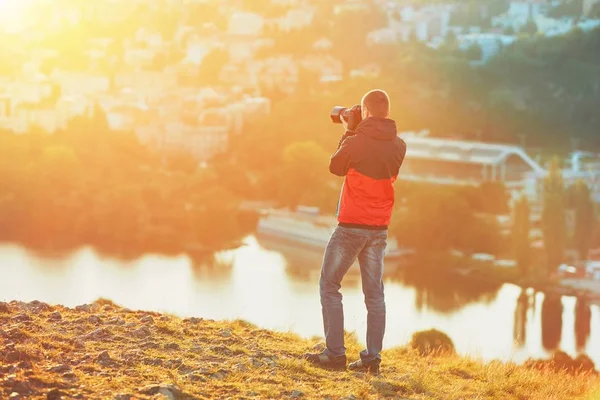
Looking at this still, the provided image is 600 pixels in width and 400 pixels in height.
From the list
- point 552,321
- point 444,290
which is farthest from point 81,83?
point 552,321

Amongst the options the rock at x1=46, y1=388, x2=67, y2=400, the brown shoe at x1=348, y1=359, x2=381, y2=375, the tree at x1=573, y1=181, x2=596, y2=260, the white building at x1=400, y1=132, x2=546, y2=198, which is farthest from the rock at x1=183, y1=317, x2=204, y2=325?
the white building at x1=400, y1=132, x2=546, y2=198

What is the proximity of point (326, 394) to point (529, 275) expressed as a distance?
1097 centimetres

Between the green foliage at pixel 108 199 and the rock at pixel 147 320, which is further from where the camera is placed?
the green foliage at pixel 108 199

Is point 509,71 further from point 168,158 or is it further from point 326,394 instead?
point 326,394

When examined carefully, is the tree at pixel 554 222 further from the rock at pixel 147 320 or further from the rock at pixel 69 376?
the rock at pixel 69 376

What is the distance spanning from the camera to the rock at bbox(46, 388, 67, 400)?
1996mm

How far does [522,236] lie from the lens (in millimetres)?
13180

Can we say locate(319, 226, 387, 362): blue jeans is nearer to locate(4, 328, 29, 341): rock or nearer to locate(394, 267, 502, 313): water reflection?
locate(4, 328, 29, 341): rock

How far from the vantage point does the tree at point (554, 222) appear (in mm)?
12969

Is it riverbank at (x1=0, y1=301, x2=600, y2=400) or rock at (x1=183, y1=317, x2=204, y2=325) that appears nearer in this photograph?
riverbank at (x1=0, y1=301, x2=600, y2=400)

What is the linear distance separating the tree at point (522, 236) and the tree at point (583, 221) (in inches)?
22.6

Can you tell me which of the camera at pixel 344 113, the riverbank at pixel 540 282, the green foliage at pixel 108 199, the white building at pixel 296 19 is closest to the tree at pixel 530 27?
the white building at pixel 296 19

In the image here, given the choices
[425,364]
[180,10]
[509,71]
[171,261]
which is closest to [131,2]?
[180,10]

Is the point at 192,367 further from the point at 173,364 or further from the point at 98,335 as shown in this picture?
the point at 98,335
